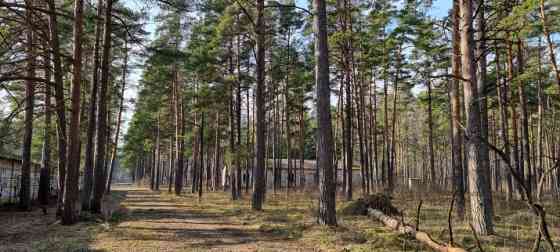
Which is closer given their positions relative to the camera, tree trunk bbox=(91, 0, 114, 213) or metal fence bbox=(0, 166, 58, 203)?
tree trunk bbox=(91, 0, 114, 213)

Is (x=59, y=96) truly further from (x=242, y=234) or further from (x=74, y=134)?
(x=242, y=234)

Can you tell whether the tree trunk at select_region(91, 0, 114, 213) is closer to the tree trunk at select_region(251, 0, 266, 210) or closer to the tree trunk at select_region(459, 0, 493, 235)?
the tree trunk at select_region(251, 0, 266, 210)

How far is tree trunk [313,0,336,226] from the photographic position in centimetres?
923

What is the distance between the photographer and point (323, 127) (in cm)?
948

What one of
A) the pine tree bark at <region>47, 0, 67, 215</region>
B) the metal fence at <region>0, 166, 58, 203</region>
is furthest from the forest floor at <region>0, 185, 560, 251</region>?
the metal fence at <region>0, 166, 58, 203</region>

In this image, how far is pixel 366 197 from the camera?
1255 centimetres

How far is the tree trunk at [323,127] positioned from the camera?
923cm

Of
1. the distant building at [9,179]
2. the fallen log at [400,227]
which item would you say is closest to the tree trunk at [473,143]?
the fallen log at [400,227]

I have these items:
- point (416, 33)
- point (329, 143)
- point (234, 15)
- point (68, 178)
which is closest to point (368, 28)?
point (416, 33)

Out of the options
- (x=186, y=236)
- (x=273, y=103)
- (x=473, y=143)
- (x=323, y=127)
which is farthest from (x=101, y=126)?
(x=273, y=103)

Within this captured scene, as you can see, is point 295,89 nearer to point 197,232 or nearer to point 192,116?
point 192,116

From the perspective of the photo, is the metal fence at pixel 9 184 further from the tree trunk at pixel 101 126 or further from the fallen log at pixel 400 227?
the fallen log at pixel 400 227

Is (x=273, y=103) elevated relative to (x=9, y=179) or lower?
elevated

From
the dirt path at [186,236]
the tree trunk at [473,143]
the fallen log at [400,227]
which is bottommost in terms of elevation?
the dirt path at [186,236]
